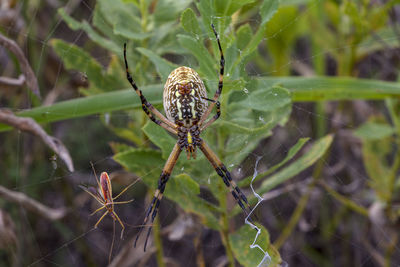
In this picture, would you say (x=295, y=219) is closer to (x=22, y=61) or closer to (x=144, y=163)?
(x=144, y=163)

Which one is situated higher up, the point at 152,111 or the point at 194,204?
the point at 152,111

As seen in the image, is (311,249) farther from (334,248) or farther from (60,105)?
(60,105)

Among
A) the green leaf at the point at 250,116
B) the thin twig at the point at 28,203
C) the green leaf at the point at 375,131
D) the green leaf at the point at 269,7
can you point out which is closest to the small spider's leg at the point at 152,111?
the green leaf at the point at 250,116

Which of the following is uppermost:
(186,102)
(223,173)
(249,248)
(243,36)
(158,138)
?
(243,36)

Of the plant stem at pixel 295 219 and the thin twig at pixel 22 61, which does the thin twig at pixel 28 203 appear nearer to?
the thin twig at pixel 22 61

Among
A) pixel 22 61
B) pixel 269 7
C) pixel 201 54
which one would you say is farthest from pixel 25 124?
pixel 269 7

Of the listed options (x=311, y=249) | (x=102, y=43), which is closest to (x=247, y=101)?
(x=102, y=43)
